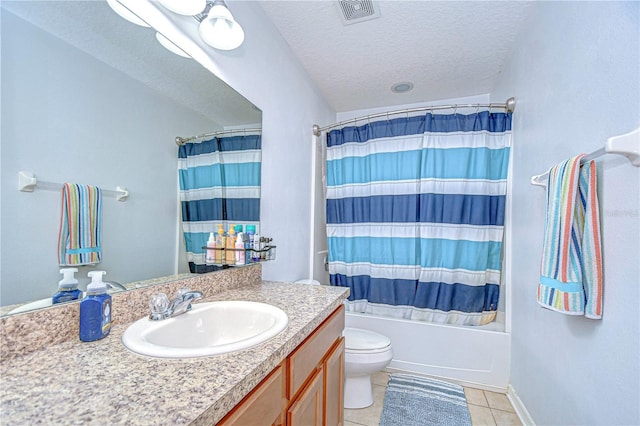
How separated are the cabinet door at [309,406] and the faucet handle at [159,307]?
484 millimetres

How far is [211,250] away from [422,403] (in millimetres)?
1635

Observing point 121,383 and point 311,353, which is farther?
point 311,353

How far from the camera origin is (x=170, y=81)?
42.0 inches

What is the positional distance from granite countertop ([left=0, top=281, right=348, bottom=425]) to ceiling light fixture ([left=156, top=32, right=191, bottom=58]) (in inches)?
39.9

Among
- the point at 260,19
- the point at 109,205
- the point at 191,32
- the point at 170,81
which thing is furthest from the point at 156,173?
the point at 260,19

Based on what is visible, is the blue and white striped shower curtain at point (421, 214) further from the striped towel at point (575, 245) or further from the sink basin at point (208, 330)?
the sink basin at point (208, 330)

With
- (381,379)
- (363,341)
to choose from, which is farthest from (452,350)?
(363,341)

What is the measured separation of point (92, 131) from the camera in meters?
0.80

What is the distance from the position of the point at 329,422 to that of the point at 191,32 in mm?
1744

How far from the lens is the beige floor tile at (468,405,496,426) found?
158 cm

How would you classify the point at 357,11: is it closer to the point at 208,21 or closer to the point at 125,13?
the point at 208,21

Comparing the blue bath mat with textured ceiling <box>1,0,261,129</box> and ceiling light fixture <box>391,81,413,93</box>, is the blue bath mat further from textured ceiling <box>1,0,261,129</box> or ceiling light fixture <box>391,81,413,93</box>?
ceiling light fixture <box>391,81,413,93</box>

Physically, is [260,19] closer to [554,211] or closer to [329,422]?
[554,211]

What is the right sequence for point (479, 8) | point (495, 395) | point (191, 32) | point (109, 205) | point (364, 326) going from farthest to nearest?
1. point (364, 326)
2. point (495, 395)
3. point (479, 8)
4. point (191, 32)
5. point (109, 205)
